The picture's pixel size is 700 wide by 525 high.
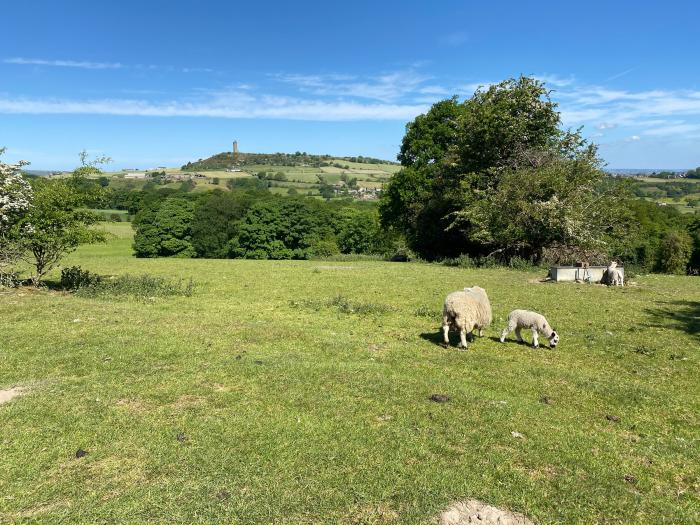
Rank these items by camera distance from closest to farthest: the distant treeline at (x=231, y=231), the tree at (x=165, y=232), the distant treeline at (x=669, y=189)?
1. the tree at (x=165, y=232)
2. the distant treeline at (x=231, y=231)
3. the distant treeline at (x=669, y=189)

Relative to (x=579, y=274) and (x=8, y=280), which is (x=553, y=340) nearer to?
(x=579, y=274)

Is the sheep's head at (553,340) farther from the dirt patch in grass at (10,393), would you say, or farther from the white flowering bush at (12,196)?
the white flowering bush at (12,196)

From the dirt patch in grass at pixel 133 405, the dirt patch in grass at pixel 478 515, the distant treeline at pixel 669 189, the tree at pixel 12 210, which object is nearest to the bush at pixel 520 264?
the dirt patch in grass at pixel 478 515

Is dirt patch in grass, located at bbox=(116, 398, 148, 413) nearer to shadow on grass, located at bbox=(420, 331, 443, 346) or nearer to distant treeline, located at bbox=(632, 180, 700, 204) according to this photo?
shadow on grass, located at bbox=(420, 331, 443, 346)

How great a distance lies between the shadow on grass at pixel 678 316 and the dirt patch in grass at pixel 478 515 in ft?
38.0

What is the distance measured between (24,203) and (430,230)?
3104 cm

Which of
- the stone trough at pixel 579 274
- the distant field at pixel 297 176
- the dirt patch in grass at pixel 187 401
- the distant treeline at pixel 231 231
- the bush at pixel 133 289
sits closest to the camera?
the dirt patch in grass at pixel 187 401

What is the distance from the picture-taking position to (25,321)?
1348 cm

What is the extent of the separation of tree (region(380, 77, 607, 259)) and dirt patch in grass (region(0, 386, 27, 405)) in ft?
90.9

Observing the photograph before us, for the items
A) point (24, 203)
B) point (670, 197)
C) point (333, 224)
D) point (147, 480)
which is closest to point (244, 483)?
point (147, 480)

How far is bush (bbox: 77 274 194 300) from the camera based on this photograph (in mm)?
19180

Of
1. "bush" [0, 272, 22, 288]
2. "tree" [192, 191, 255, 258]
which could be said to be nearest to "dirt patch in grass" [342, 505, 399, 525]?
"bush" [0, 272, 22, 288]

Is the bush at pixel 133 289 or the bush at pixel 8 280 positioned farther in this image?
the bush at pixel 133 289

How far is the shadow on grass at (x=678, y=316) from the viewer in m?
14.2
